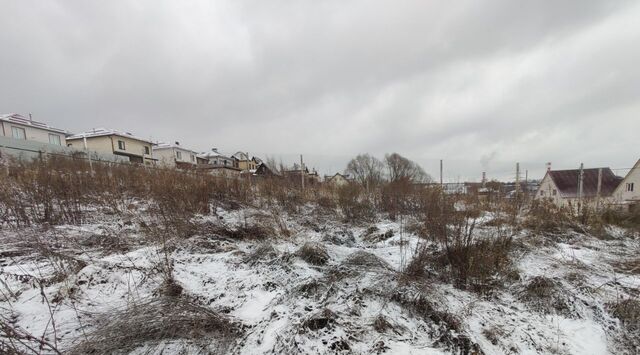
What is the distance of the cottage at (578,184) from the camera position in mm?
7742

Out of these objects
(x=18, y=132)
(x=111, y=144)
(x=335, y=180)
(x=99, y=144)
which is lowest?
(x=335, y=180)

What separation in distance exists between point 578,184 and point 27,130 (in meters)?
45.8

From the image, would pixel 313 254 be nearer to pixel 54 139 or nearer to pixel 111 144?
pixel 111 144

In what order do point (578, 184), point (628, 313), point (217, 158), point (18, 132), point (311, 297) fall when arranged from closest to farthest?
point (628, 313), point (311, 297), point (578, 184), point (18, 132), point (217, 158)

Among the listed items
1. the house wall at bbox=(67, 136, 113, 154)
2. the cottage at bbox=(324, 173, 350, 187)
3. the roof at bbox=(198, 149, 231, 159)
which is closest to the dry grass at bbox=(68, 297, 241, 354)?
the cottage at bbox=(324, 173, 350, 187)

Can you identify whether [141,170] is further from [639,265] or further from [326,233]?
[639,265]

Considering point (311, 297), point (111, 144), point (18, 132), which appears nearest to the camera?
point (311, 297)

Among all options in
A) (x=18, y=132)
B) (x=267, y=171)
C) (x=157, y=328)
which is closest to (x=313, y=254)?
(x=157, y=328)

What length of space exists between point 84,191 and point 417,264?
6.16 meters

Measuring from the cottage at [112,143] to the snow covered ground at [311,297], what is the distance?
31.4m

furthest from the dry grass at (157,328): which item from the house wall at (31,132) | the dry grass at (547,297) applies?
the house wall at (31,132)

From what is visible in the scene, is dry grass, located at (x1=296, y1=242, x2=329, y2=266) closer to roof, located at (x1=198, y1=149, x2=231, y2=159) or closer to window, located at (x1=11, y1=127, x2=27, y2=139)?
window, located at (x1=11, y1=127, x2=27, y2=139)

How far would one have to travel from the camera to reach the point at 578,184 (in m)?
9.06

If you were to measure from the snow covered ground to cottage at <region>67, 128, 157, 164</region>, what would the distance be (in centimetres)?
3141
